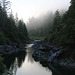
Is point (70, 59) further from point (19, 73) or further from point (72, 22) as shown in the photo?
point (19, 73)

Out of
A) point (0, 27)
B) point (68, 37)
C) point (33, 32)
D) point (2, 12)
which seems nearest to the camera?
point (68, 37)

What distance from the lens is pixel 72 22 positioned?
1183 inches

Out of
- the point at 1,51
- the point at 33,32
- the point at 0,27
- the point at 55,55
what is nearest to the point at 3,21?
the point at 0,27

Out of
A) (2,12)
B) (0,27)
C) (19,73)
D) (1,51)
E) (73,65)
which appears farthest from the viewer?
(2,12)

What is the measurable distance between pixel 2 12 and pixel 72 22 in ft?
136

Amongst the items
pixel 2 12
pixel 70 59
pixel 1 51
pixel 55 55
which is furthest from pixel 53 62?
pixel 2 12

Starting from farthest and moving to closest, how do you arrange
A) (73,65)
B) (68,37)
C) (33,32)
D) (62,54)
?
(33,32)
(62,54)
(68,37)
(73,65)

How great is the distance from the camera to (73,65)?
2617 cm

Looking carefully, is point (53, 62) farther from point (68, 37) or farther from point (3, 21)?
point (3, 21)

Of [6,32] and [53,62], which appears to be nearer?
[53,62]

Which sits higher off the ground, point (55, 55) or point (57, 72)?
point (55, 55)

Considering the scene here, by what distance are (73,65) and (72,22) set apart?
1018 cm

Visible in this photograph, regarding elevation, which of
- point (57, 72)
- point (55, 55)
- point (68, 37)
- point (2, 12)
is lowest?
point (57, 72)

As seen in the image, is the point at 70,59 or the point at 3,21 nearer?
the point at 70,59
